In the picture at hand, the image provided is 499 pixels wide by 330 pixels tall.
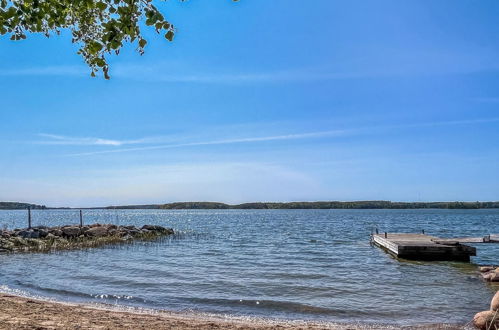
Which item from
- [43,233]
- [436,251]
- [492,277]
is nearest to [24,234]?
[43,233]

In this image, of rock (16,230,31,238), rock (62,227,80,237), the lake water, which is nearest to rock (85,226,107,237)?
rock (62,227,80,237)

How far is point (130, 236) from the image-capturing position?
40406 mm

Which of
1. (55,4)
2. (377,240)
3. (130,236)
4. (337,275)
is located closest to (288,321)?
(337,275)

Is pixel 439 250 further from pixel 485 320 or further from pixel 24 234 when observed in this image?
pixel 24 234

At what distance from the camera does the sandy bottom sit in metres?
9.53

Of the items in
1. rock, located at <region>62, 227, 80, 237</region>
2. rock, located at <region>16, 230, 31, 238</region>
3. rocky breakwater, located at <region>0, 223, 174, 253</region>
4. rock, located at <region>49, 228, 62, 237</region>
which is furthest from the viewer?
rock, located at <region>62, 227, 80, 237</region>

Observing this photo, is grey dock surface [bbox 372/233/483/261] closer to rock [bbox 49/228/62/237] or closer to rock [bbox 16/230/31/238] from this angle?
rock [bbox 49/228/62/237]

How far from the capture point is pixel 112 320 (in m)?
10.4

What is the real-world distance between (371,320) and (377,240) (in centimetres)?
2373

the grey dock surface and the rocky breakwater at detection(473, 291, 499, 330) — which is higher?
the rocky breakwater at detection(473, 291, 499, 330)

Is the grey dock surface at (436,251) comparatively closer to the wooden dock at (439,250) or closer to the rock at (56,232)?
the wooden dock at (439,250)

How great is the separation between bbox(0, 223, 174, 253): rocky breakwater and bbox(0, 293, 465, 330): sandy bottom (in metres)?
18.8

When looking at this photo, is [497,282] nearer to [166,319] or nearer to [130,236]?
[166,319]

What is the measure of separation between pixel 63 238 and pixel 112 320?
26.5m
